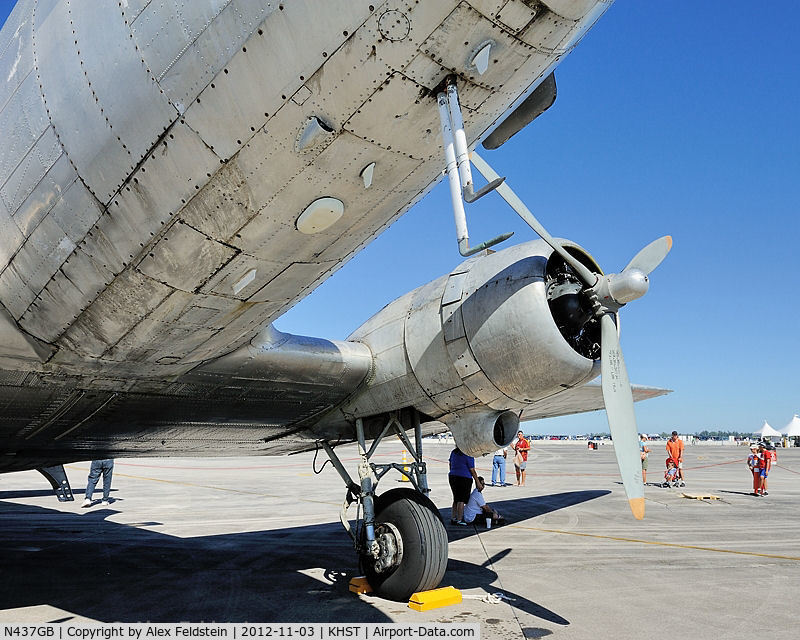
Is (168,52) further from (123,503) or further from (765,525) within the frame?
(123,503)

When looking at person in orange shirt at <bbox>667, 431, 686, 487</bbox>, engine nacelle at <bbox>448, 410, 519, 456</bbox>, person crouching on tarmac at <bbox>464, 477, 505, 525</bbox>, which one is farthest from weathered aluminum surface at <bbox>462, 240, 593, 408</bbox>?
person in orange shirt at <bbox>667, 431, 686, 487</bbox>

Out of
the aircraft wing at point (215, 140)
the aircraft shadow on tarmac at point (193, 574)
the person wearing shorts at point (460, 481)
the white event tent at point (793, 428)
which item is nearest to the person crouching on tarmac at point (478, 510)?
the person wearing shorts at point (460, 481)

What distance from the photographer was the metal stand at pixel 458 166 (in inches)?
136

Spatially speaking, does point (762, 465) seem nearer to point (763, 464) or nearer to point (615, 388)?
point (763, 464)

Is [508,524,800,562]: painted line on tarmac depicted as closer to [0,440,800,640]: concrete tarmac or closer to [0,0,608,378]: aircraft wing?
[0,440,800,640]: concrete tarmac

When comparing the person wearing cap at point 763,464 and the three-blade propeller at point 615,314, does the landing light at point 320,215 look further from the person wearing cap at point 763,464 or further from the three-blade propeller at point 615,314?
the person wearing cap at point 763,464

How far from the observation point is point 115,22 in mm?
3812

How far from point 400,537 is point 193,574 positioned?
10.9 ft

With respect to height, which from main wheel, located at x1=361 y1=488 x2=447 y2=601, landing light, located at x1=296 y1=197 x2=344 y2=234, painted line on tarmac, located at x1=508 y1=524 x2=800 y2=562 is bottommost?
painted line on tarmac, located at x1=508 y1=524 x2=800 y2=562

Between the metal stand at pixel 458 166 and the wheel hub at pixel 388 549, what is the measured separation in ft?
15.2

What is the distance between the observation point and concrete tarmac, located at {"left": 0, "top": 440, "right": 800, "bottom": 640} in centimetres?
628

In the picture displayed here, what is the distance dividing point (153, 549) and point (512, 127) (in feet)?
31.7

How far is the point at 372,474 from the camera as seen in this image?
7621 millimetres

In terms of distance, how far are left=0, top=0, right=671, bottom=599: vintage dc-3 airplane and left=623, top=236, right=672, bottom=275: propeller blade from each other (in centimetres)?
2
